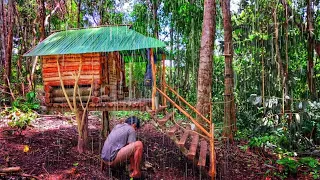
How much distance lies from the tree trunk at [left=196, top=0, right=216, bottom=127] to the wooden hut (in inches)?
73.5

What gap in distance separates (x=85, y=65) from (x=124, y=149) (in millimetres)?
3061

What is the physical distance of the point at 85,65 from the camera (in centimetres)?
748

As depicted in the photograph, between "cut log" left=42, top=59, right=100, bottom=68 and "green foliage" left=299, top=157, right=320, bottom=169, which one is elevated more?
"cut log" left=42, top=59, right=100, bottom=68

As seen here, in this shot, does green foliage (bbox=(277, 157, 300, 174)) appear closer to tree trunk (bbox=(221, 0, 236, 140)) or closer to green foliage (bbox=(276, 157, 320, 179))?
green foliage (bbox=(276, 157, 320, 179))

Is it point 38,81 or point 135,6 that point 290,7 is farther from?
point 38,81

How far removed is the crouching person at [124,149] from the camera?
18.3ft

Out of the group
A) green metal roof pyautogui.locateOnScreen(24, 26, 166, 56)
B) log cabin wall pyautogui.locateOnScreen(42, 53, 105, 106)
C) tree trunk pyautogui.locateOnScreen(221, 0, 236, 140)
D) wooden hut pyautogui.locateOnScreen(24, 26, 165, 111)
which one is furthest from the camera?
tree trunk pyautogui.locateOnScreen(221, 0, 236, 140)

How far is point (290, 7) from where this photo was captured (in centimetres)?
930

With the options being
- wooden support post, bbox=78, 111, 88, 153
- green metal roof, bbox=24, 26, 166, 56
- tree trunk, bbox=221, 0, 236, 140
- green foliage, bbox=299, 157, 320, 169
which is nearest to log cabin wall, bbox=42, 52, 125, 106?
green metal roof, bbox=24, 26, 166, 56

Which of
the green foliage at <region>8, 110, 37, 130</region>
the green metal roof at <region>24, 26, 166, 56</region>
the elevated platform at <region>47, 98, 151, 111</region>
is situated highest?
the green metal roof at <region>24, 26, 166, 56</region>

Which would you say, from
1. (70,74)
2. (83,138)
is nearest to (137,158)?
(83,138)

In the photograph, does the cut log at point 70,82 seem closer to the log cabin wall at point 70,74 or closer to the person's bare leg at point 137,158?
the log cabin wall at point 70,74

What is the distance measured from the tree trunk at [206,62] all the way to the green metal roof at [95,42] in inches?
72.5

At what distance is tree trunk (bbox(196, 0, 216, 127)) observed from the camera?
8031 mm
